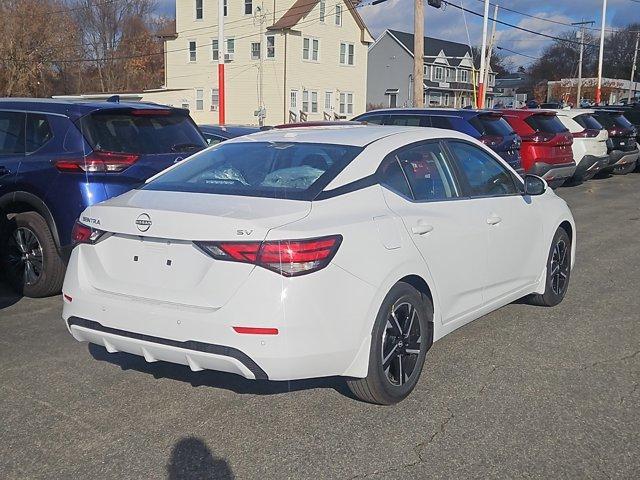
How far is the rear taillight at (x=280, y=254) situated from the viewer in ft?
11.4

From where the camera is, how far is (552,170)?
539 inches

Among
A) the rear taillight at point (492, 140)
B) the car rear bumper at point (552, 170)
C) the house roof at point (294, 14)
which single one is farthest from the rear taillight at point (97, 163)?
the house roof at point (294, 14)

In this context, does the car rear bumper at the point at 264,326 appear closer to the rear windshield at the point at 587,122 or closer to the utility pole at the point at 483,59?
the rear windshield at the point at 587,122

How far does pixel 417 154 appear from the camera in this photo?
4.73m

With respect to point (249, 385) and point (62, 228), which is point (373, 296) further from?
point (62, 228)

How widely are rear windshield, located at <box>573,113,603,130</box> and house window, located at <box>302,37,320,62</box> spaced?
3002 centimetres

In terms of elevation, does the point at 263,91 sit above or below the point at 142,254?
above

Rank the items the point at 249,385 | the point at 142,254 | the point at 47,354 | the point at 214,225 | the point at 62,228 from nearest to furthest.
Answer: the point at 214,225, the point at 142,254, the point at 249,385, the point at 47,354, the point at 62,228

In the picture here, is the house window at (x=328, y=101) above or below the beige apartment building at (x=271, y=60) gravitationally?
below

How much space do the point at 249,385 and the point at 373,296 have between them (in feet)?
3.80

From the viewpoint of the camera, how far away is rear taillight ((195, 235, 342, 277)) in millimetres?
3479

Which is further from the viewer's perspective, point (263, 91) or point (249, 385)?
point (263, 91)

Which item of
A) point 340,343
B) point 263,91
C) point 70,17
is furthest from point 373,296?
point 70,17

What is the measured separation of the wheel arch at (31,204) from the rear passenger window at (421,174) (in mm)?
3312
